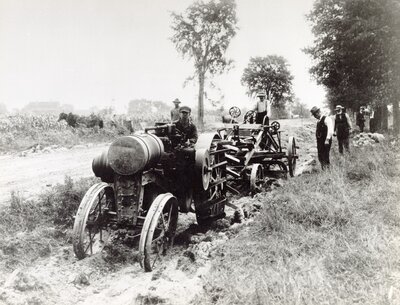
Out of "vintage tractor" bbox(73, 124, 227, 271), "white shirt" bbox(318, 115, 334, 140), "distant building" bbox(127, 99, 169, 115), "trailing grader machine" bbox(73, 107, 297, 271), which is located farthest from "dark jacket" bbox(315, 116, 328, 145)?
"distant building" bbox(127, 99, 169, 115)

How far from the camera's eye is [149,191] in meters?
5.68

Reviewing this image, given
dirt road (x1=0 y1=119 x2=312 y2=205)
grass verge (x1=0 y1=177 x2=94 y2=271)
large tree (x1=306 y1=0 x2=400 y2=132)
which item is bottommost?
grass verge (x1=0 y1=177 x2=94 y2=271)

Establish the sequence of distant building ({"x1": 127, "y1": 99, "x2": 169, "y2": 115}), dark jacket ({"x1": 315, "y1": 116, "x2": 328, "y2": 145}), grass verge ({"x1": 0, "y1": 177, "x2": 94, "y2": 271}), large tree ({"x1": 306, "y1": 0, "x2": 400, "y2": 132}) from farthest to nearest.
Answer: distant building ({"x1": 127, "y1": 99, "x2": 169, "y2": 115})
large tree ({"x1": 306, "y1": 0, "x2": 400, "y2": 132})
dark jacket ({"x1": 315, "y1": 116, "x2": 328, "y2": 145})
grass verge ({"x1": 0, "y1": 177, "x2": 94, "y2": 271})

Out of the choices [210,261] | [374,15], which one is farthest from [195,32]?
[210,261]

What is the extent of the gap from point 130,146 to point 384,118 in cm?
1910

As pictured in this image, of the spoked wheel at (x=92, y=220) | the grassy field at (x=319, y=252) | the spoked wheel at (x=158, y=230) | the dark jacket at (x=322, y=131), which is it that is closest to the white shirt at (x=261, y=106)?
the dark jacket at (x=322, y=131)

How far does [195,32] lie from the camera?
26453 mm

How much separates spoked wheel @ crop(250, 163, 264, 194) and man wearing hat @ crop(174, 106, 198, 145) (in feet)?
6.34

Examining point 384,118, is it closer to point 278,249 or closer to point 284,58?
point 278,249

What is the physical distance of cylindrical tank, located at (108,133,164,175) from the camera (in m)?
4.98

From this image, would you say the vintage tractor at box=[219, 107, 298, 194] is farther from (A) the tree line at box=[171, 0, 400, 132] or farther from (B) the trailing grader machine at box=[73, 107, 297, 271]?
(A) the tree line at box=[171, 0, 400, 132]

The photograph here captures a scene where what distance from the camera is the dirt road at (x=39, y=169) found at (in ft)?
27.7

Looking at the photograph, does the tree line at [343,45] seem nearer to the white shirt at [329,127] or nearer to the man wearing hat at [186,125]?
the white shirt at [329,127]

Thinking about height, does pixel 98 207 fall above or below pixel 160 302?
above
